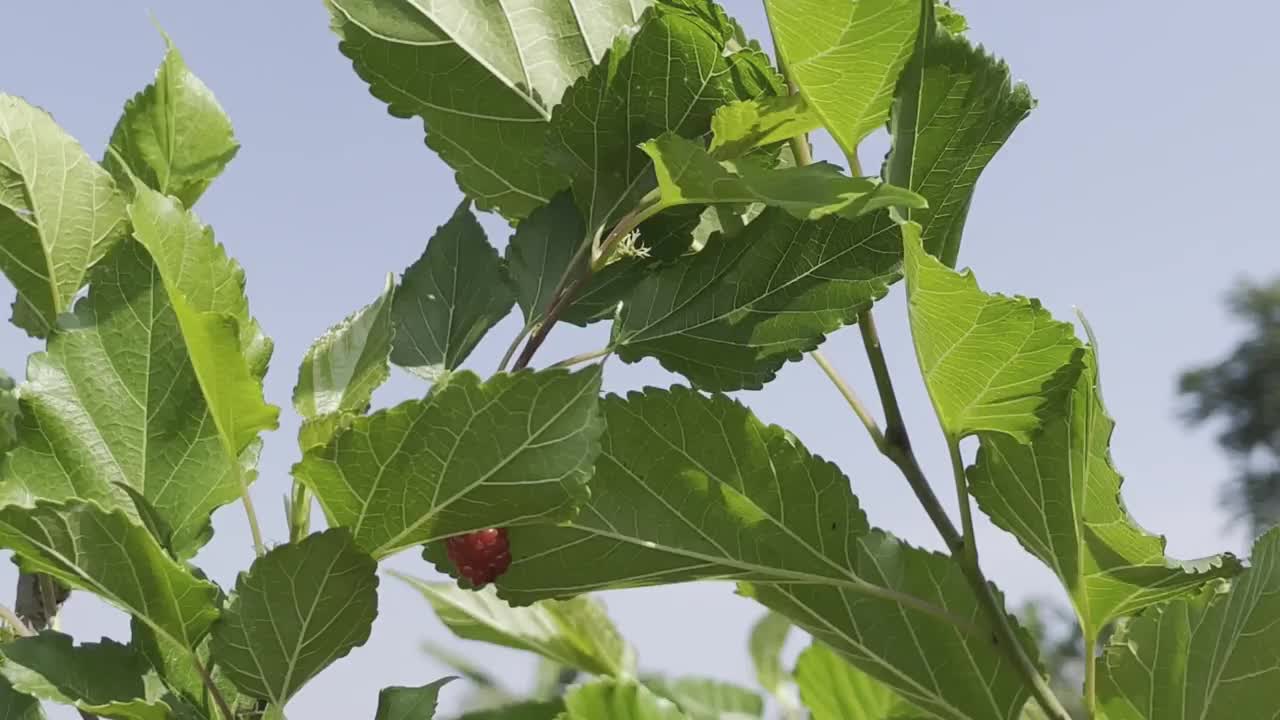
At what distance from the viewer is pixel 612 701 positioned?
0.45 m

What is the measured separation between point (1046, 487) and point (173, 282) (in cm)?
29

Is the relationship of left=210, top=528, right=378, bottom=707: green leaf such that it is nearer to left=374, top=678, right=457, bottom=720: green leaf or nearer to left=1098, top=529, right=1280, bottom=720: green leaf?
left=374, top=678, right=457, bottom=720: green leaf

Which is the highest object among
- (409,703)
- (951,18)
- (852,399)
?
(951,18)

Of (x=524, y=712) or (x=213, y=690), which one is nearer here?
(x=213, y=690)

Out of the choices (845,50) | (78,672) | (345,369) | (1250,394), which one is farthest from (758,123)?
(1250,394)

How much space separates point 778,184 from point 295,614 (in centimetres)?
18

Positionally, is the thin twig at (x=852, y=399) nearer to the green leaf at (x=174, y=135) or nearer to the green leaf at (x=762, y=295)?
the green leaf at (x=762, y=295)

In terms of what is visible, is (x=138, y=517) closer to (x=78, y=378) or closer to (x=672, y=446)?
(x=78, y=378)

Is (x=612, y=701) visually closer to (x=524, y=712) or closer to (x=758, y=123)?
(x=524, y=712)

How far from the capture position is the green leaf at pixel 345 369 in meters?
0.37

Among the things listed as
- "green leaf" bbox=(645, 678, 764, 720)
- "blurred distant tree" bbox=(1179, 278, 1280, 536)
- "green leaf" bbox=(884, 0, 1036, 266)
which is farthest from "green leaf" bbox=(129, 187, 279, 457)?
"blurred distant tree" bbox=(1179, 278, 1280, 536)

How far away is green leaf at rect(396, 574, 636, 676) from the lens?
0.57 metres

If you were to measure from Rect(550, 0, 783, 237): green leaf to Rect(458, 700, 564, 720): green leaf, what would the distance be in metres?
0.18

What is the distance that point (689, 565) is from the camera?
43 cm
